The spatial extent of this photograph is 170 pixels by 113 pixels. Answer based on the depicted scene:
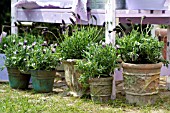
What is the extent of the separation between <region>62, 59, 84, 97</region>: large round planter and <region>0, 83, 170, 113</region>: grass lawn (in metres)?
0.09

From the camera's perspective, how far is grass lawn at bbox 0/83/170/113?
12.9ft

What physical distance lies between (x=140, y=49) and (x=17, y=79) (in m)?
1.70

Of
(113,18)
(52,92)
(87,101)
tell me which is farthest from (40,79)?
(113,18)

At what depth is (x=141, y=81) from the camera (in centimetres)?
407

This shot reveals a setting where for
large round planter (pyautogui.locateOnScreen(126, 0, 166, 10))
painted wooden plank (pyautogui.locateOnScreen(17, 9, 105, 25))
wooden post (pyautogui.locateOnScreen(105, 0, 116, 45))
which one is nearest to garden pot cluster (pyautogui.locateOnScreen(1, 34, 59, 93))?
painted wooden plank (pyautogui.locateOnScreen(17, 9, 105, 25))

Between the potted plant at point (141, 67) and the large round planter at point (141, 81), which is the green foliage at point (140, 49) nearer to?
the potted plant at point (141, 67)

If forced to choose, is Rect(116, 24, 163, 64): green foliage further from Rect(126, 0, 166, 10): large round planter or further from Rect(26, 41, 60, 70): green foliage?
Rect(26, 41, 60, 70): green foliage

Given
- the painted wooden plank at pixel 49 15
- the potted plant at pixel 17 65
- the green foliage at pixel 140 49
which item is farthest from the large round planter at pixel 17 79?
the green foliage at pixel 140 49

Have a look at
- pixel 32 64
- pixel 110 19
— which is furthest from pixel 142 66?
pixel 32 64

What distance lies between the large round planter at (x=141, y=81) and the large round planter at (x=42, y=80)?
A: 993 millimetres

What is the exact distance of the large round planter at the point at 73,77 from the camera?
4.48 meters

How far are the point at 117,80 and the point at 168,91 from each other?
67 centimetres

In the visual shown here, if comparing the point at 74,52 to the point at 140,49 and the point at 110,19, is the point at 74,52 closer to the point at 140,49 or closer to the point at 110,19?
the point at 110,19

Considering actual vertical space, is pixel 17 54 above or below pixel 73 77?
above
